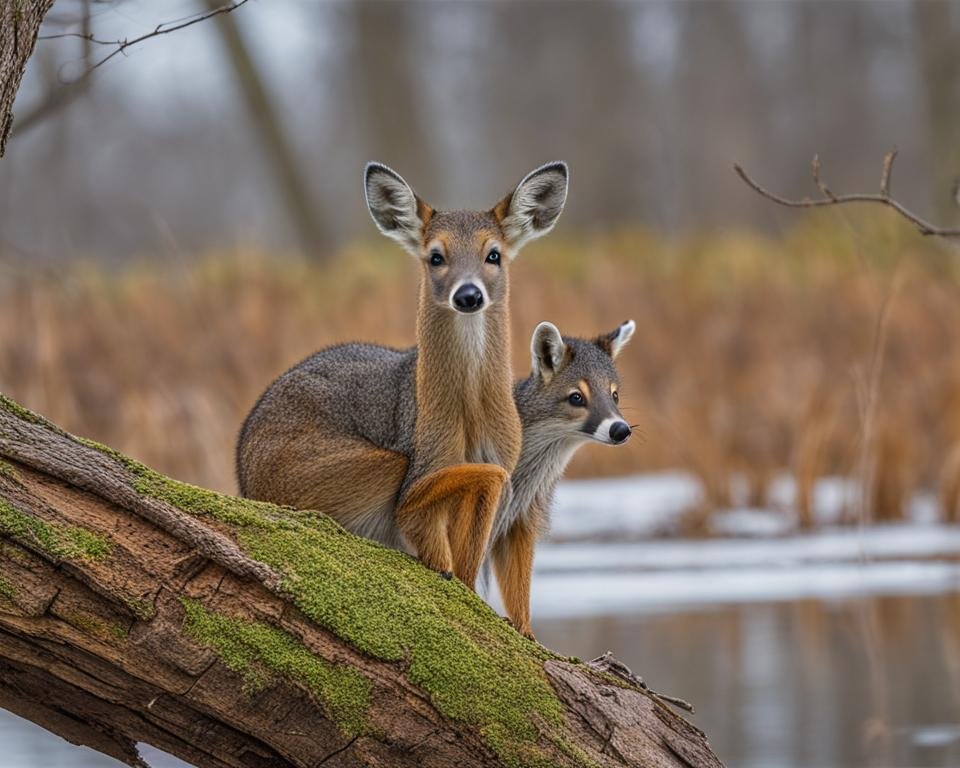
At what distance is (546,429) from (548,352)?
1.27 feet

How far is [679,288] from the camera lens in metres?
15.7

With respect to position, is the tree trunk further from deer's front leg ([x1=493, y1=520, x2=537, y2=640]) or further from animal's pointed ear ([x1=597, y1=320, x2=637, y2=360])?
animal's pointed ear ([x1=597, y1=320, x2=637, y2=360])

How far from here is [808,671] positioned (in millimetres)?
7883

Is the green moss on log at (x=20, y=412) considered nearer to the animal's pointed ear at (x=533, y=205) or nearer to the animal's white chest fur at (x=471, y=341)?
the animal's white chest fur at (x=471, y=341)

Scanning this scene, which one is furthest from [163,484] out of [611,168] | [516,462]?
[611,168]

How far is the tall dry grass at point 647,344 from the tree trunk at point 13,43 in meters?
5.61

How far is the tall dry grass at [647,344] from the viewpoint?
38.7ft

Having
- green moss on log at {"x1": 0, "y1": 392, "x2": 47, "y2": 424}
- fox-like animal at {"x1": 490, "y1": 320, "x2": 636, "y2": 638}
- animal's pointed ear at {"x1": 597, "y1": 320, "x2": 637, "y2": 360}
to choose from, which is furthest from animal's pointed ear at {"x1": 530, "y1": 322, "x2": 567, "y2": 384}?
green moss on log at {"x1": 0, "y1": 392, "x2": 47, "y2": 424}

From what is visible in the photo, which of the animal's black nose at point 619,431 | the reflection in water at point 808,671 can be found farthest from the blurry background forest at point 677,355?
the animal's black nose at point 619,431

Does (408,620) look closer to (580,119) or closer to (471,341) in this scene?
(471,341)

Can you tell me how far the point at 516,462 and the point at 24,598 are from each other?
1.93 m

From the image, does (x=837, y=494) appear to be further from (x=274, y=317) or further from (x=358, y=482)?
(x=358, y=482)

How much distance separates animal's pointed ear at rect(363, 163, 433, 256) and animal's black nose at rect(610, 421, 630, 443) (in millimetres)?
1002

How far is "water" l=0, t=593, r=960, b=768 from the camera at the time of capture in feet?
21.7
